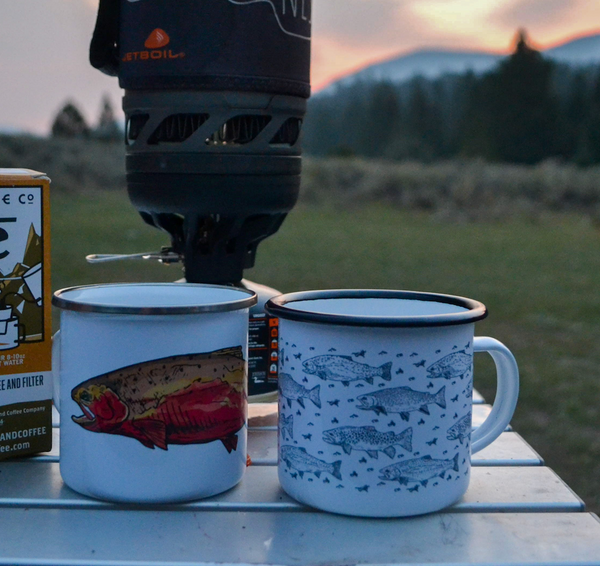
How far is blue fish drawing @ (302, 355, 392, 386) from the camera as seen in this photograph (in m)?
0.72

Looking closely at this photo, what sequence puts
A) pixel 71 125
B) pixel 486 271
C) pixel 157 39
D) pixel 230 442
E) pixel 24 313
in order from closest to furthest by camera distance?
pixel 230 442, pixel 24 313, pixel 157 39, pixel 486 271, pixel 71 125

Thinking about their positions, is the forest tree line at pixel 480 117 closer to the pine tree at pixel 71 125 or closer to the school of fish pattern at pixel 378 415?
the pine tree at pixel 71 125

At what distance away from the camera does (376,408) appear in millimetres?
724

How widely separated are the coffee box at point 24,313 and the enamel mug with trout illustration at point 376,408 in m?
0.33

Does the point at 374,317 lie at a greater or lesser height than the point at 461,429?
greater

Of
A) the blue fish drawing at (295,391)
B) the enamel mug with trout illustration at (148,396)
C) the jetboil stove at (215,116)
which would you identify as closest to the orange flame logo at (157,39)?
the jetboil stove at (215,116)

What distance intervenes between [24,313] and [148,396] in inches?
10.3

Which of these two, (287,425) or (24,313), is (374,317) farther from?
(24,313)

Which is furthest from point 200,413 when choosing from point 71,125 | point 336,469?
point 71,125

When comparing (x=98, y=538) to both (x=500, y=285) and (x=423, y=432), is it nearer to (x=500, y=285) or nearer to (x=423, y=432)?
(x=423, y=432)

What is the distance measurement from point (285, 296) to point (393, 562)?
304mm

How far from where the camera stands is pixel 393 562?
68cm

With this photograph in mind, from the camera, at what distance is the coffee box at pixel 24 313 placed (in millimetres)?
900

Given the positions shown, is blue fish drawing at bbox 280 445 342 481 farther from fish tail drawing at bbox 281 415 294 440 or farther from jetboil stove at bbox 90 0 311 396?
jetboil stove at bbox 90 0 311 396
